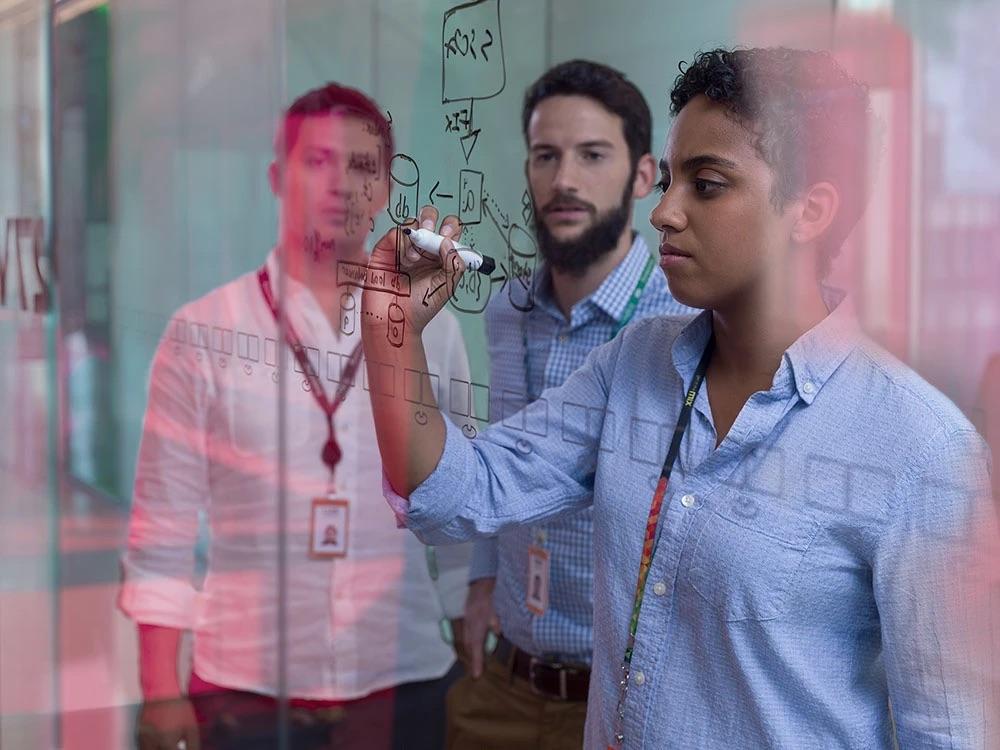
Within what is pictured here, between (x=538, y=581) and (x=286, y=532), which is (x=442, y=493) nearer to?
(x=538, y=581)

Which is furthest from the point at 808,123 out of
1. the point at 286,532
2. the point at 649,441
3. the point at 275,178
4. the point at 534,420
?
the point at 275,178

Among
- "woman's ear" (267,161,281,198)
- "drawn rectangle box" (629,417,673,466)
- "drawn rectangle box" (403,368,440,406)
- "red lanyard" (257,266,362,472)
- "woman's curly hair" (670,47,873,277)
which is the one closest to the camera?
"woman's curly hair" (670,47,873,277)

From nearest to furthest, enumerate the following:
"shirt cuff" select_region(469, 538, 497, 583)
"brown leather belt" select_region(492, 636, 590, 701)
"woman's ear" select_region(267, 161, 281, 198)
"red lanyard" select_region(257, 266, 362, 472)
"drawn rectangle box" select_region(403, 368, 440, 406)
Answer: "drawn rectangle box" select_region(403, 368, 440, 406) < "brown leather belt" select_region(492, 636, 590, 701) < "shirt cuff" select_region(469, 538, 497, 583) < "red lanyard" select_region(257, 266, 362, 472) < "woman's ear" select_region(267, 161, 281, 198)

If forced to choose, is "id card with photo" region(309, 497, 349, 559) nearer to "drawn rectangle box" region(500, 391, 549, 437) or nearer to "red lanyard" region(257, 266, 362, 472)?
"red lanyard" region(257, 266, 362, 472)

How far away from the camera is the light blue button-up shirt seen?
105cm

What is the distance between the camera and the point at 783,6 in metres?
1.36

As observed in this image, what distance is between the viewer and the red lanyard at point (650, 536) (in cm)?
125

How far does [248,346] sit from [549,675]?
0.99 m

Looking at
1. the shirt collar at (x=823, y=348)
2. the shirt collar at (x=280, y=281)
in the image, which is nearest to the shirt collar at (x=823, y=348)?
the shirt collar at (x=823, y=348)

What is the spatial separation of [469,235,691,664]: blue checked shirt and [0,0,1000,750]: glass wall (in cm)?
5

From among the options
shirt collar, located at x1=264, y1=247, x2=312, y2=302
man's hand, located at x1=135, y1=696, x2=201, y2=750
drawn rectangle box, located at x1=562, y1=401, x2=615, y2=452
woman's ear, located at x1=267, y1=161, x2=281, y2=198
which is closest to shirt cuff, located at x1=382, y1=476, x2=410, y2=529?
drawn rectangle box, located at x1=562, y1=401, x2=615, y2=452

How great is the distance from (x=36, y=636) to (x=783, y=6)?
2467mm

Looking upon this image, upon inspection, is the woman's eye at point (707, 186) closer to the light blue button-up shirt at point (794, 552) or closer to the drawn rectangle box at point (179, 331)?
the light blue button-up shirt at point (794, 552)

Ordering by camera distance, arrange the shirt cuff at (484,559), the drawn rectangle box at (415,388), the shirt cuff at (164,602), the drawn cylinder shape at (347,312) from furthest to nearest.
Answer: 1. the shirt cuff at (164,602)
2. the shirt cuff at (484,559)
3. the drawn cylinder shape at (347,312)
4. the drawn rectangle box at (415,388)
